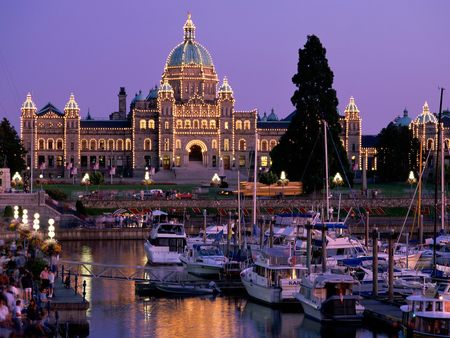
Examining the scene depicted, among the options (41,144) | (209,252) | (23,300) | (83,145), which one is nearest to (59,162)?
(41,144)

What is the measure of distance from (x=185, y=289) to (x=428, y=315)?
19.7 m

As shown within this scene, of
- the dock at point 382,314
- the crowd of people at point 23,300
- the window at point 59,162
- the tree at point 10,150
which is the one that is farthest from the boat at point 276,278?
the window at point 59,162

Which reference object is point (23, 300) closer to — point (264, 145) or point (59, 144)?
point (59, 144)

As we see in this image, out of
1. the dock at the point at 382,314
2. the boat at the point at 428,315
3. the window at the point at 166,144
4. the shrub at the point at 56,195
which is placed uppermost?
the window at the point at 166,144

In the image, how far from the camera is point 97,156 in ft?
589

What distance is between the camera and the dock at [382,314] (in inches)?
1820

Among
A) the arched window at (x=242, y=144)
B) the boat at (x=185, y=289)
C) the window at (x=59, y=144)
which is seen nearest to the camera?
the boat at (x=185, y=289)

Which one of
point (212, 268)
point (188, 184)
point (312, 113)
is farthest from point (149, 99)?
point (212, 268)

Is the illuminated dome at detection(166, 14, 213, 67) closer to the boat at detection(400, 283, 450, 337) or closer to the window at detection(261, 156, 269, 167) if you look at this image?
the window at detection(261, 156, 269, 167)

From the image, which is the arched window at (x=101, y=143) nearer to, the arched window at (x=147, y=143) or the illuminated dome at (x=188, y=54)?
the arched window at (x=147, y=143)

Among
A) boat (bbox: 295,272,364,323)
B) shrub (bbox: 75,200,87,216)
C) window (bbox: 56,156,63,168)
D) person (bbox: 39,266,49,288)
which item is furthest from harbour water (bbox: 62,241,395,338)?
window (bbox: 56,156,63,168)

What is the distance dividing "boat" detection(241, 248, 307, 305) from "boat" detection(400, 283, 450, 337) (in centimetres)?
1099

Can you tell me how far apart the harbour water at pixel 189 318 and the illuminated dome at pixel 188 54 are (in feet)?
414

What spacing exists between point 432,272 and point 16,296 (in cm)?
2505
